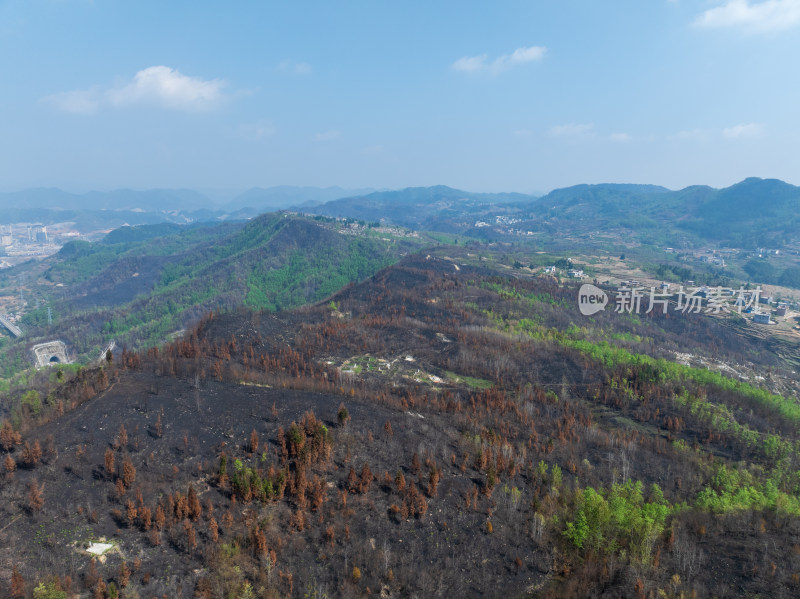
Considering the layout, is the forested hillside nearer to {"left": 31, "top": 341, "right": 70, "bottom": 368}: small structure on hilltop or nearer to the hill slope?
{"left": 31, "top": 341, "right": 70, "bottom": 368}: small structure on hilltop

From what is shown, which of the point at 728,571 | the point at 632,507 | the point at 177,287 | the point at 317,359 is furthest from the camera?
the point at 177,287

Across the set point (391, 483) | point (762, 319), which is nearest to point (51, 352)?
point (391, 483)

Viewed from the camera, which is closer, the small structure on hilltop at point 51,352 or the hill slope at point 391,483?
the hill slope at point 391,483

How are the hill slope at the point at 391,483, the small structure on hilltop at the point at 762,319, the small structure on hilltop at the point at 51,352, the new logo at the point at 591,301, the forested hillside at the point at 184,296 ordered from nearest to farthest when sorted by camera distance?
the hill slope at the point at 391,483 < the new logo at the point at 591,301 < the small structure on hilltop at the point at 51,352 < the small structure on hilltop at the point at 762,319 < the forested hillside at the point at 184,296

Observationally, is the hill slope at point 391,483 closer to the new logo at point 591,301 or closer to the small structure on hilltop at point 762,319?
the new logo at point 591,301

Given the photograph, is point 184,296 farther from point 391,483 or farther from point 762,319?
point 762,319

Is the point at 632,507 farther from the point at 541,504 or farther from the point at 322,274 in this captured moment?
the point at 322,274

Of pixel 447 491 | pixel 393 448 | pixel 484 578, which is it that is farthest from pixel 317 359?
pixel 484 578

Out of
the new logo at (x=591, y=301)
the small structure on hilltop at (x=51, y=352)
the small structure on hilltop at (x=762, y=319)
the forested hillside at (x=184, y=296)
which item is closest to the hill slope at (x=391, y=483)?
the new logo at (x=591, y=301)

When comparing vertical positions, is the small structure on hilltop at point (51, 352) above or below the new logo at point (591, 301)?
below
